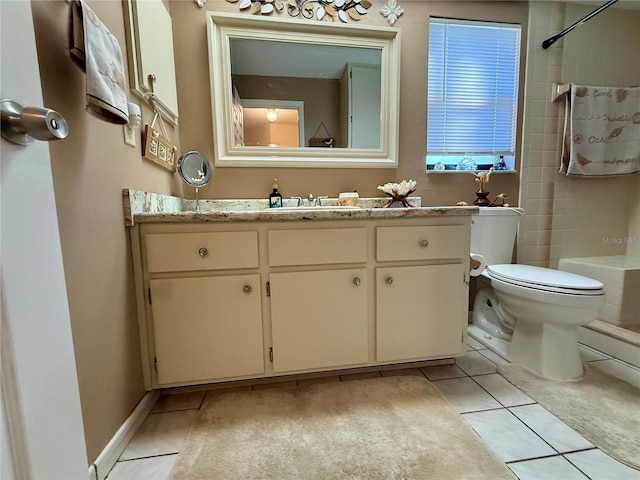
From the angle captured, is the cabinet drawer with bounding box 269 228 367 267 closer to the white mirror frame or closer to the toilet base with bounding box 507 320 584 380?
the white mirror frame

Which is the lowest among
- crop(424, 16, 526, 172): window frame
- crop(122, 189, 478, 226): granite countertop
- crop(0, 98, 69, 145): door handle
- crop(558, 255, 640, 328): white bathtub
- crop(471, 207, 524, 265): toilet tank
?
crop(558, 255, 640, 328): white bathtub

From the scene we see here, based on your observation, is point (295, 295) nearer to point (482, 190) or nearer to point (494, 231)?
point (494, 231)

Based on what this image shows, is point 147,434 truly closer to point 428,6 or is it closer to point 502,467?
point 502,467

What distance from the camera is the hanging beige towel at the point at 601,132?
1780mm

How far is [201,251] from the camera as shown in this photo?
106cm

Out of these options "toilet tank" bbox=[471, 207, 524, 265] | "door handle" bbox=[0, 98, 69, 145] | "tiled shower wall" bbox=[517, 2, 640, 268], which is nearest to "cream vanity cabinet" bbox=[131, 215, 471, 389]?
"toilet tank" bbox=[471, 207, 524, 265]

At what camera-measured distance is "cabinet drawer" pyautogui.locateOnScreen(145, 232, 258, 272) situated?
1.04m

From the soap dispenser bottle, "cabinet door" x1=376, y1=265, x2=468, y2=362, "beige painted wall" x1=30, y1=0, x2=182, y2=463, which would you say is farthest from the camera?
the soap dispenser bottle

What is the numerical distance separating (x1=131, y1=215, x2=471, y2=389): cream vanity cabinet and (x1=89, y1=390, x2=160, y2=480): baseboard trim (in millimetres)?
93

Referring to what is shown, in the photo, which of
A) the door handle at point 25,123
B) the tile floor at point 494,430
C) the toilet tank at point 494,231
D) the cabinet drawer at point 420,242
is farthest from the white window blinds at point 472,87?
the door handle at point 25,123

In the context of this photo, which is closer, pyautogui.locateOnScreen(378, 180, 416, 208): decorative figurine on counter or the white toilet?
the white toilet

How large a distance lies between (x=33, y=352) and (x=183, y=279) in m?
0.73

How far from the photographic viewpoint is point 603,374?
130 centimetres

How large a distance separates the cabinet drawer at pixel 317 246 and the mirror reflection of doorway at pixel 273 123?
75 centimetres
